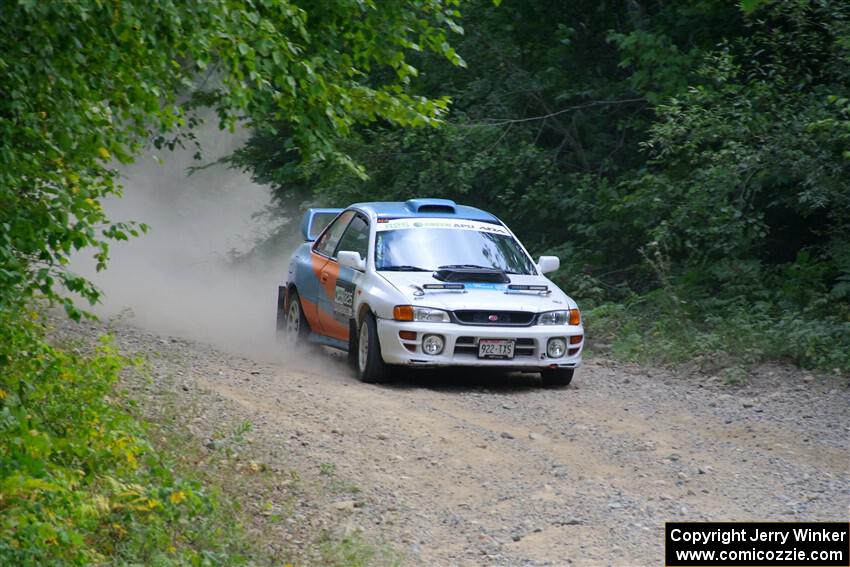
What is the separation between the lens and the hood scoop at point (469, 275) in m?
12.2

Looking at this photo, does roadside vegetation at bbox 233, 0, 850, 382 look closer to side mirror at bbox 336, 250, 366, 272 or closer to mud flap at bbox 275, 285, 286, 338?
side mirror at bbox 336, 250, 366, 272

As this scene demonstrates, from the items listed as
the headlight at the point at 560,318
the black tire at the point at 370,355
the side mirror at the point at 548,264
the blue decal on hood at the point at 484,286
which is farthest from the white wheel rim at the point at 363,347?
the side mirror at the point at 548,264

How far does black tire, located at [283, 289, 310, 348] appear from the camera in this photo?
14.1 metres

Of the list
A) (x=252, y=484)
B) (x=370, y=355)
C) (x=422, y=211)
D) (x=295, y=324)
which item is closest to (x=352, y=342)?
(x=370, y=355)

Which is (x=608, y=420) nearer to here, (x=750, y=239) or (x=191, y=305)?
(x=750, y=239)

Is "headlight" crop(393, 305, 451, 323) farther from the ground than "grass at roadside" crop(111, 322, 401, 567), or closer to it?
farther from the ground

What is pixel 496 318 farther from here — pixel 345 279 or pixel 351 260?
pixel 345 279

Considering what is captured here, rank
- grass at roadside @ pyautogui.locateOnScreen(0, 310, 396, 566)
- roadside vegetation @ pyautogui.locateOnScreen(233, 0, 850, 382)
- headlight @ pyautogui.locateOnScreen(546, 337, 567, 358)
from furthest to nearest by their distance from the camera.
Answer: roadside vegetation @ pyautogui.locateOnScreen(233, 0, 850, 382) → headlight @ pyautogui.locateOnScreen(546, 337, 567, 358) → grass at roadside @ pyautogui.locateOnScreen(0, 310, 396, 566)

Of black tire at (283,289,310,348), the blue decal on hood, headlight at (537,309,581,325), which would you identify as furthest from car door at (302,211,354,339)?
headlight at (537,309,581,325)

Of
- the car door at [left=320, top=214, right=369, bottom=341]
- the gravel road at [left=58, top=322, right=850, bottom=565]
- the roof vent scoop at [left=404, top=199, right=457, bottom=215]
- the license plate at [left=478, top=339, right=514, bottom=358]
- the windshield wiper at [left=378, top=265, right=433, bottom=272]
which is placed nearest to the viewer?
the gravel road at [left=58, top=322, right=850, bottom=565]

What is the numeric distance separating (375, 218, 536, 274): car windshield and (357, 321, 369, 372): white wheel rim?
0.68 metres

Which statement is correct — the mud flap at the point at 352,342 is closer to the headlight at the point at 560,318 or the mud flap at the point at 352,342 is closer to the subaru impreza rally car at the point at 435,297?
the subaru impreza rally car at the point at 435,297

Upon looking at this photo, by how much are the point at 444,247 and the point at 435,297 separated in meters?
1.06

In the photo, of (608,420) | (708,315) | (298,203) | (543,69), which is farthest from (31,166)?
(298,203)
